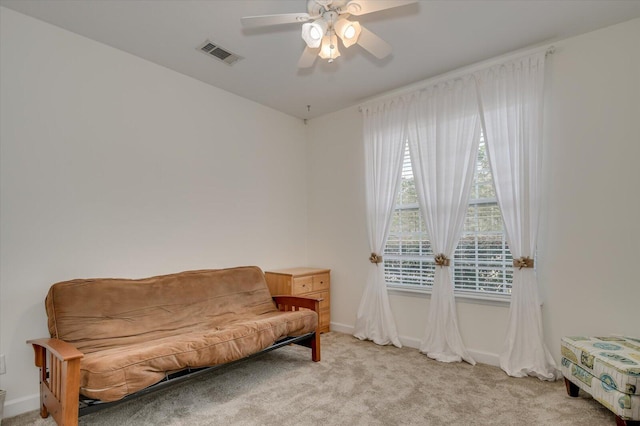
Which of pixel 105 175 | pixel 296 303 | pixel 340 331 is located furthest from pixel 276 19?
pixel 340 331

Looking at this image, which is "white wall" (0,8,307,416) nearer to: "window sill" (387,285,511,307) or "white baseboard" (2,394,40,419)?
"white baseboard" (2,394,40,419)

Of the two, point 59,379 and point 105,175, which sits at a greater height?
point 105,175

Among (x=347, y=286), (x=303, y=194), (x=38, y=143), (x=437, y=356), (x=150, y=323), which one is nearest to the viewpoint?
(x=38, y=143)

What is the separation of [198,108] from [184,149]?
46 cm

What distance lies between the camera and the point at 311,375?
274cm

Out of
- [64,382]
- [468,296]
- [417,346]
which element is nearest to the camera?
[64,382]

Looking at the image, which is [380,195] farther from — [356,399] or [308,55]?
[356,399]

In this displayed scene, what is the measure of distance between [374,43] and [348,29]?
202 mm

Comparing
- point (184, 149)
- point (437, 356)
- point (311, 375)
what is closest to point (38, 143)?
point (184, 149)

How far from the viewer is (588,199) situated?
2592mm

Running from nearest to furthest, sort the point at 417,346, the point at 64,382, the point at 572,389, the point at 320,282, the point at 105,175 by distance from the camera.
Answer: the point at 64,382 < the point at 572,389 < the point at 105,175 < the point at 417,346 < the point at 320,282

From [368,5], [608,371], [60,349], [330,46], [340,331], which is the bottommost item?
[340,331]

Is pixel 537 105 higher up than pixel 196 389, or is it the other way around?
pixel 537 105

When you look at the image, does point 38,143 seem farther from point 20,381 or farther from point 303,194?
point 303,194
